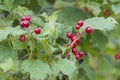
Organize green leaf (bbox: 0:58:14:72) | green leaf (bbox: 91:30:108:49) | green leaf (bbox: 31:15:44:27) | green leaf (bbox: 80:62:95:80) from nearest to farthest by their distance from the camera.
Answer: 1. green leaf (bbox: 0:58:14:72)
2. green leaf (bbox: 31:15:44:27)
3. green leaf (bbox: 80:62:95:80)
4. green leaf (bbox: 91:30:108:49)

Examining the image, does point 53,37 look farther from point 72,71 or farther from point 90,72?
point 90,72

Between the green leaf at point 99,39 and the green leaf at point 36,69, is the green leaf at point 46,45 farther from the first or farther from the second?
the green leaf at point 99,39

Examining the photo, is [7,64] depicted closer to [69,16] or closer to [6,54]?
[6,54]

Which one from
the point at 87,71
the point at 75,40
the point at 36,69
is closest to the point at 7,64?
the point at 36,69

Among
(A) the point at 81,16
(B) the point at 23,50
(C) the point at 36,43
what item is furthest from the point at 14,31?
(A) the point at 81,16

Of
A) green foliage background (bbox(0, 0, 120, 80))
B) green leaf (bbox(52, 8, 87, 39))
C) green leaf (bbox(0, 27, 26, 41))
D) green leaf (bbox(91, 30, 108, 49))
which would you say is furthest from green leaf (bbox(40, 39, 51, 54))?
green leaf (bbox(91, 30, 108, 49))

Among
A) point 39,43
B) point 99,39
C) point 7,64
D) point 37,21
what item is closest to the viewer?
point 7,64

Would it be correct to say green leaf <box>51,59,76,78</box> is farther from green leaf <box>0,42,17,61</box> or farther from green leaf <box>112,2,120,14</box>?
green leaf <box>112,2,120,14</box>
